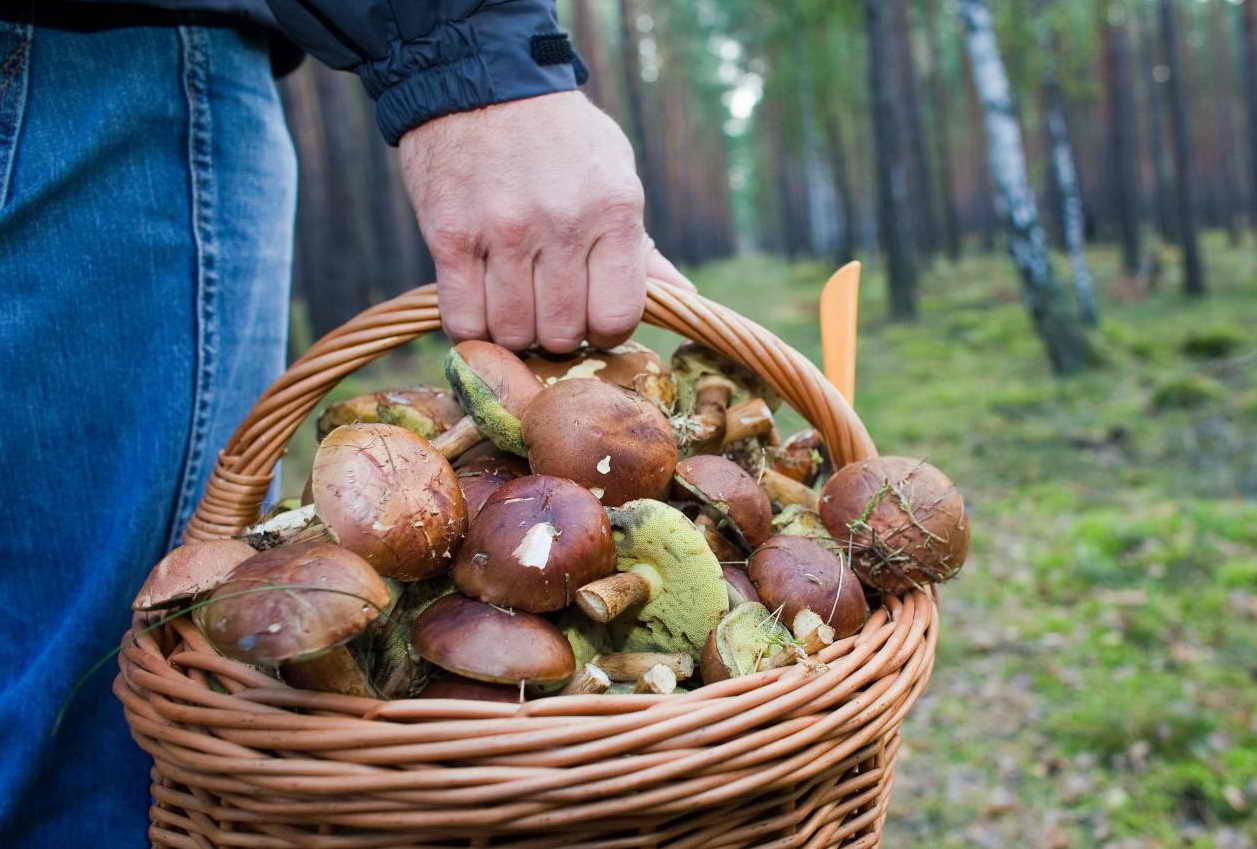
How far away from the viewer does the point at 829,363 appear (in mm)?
1958

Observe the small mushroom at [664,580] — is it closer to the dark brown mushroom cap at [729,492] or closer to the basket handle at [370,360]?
the dark brown mushroom cap at [729,492]

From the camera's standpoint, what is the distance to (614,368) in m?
1.76

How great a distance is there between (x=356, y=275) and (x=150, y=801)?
29.0 feet

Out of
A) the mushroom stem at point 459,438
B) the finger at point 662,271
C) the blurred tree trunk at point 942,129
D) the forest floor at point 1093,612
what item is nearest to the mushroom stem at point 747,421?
the finger at point 662,271

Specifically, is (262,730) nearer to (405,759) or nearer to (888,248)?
(405,759)

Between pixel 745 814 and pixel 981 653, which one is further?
pixel 981 653

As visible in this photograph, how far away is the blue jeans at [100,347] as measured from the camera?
1523 mm

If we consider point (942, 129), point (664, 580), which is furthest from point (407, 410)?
point (942, 129)

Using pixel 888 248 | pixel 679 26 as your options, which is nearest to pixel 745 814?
pixel 888 248

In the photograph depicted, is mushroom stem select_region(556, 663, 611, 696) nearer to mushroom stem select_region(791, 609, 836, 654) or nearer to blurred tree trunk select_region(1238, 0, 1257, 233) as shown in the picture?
mushroom stem select_region(791, 609, 836, 654)

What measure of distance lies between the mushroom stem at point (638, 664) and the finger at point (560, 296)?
1.74 feet

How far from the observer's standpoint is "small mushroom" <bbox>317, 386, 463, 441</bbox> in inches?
68.6

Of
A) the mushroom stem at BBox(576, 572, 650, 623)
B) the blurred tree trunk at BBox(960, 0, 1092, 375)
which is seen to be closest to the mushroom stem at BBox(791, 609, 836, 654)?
the mushroom stem at BBox(576, 572, 650, 623)

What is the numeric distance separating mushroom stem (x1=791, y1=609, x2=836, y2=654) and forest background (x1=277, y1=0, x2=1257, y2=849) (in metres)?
2.03
